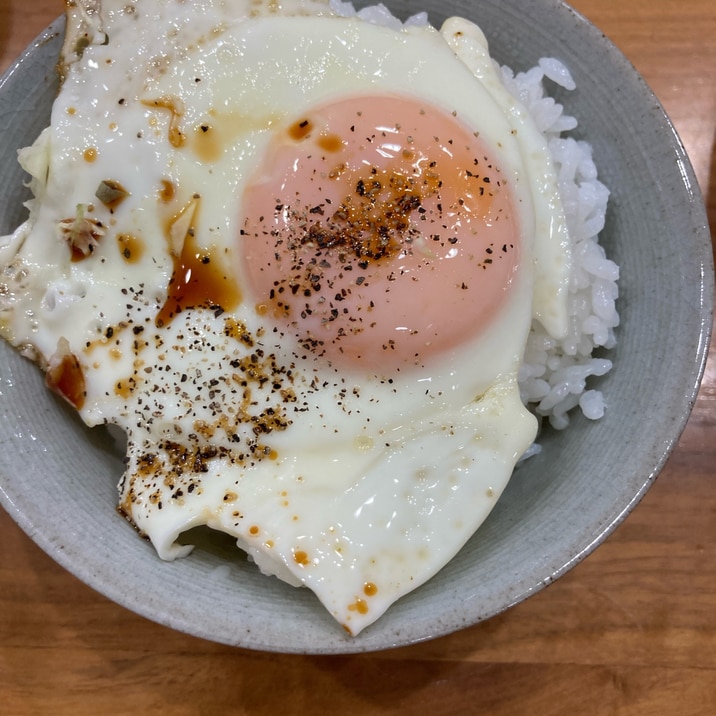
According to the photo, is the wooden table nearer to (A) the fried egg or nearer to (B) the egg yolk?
(A) the fried egg

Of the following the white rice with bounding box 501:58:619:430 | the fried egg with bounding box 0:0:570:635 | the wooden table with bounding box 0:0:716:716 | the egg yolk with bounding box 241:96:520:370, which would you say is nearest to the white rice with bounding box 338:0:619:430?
the white rice with bounding box 501:58:619:430

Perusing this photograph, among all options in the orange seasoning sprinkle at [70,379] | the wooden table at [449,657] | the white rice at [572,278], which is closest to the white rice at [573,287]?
the white rice at [572,278]

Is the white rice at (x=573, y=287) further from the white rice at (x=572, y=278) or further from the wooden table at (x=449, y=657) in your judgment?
the wooden table at (x=449, y=657)

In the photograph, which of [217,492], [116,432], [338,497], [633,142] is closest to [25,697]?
[116,432]

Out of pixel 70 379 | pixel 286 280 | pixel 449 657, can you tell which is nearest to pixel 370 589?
pixel 449 657

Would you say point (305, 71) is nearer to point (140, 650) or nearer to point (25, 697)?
point (140, 650)
